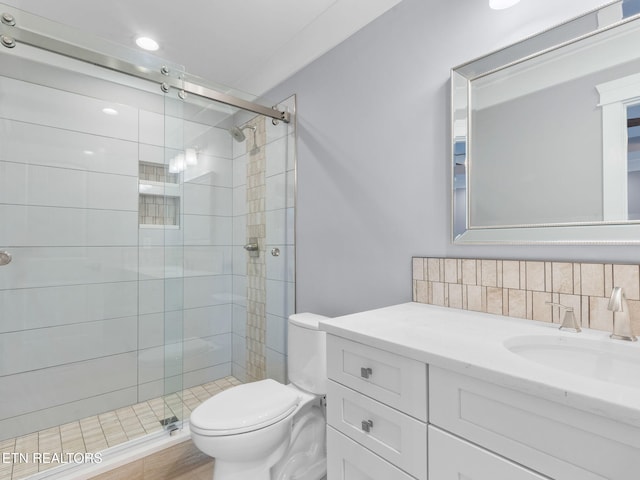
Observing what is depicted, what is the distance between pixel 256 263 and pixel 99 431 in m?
1.35

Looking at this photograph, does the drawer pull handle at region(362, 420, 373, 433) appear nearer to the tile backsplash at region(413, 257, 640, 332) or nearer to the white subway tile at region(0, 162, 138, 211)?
the tile backsplash at region(413, 257, 640, 332)

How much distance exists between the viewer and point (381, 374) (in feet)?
2.98

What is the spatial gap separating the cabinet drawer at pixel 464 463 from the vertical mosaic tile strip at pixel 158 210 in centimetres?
183

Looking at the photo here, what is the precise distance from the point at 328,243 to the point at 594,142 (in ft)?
4.13

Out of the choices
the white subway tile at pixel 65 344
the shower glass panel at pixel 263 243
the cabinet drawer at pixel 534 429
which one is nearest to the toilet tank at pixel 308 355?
the shower glass panel at pixel 263 243

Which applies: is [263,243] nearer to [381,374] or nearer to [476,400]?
[381,374]

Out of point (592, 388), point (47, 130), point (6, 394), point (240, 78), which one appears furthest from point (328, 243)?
point (6, 394)

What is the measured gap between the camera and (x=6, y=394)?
1829mm

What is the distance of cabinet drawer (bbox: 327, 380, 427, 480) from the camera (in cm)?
81

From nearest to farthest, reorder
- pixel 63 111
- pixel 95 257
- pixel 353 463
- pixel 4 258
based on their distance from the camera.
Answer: pixel 353 463
pixel 4 258
pixel 63 111
pixel 95 257

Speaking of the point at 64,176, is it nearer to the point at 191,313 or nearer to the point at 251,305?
the point at 191,313

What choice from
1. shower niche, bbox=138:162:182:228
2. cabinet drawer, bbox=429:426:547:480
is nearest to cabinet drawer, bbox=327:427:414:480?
cabinet drawer, bbox=429:426:547:480

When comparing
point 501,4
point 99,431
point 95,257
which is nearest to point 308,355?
point 99,431

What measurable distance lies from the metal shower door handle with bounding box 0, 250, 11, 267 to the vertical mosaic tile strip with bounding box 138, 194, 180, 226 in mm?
677
